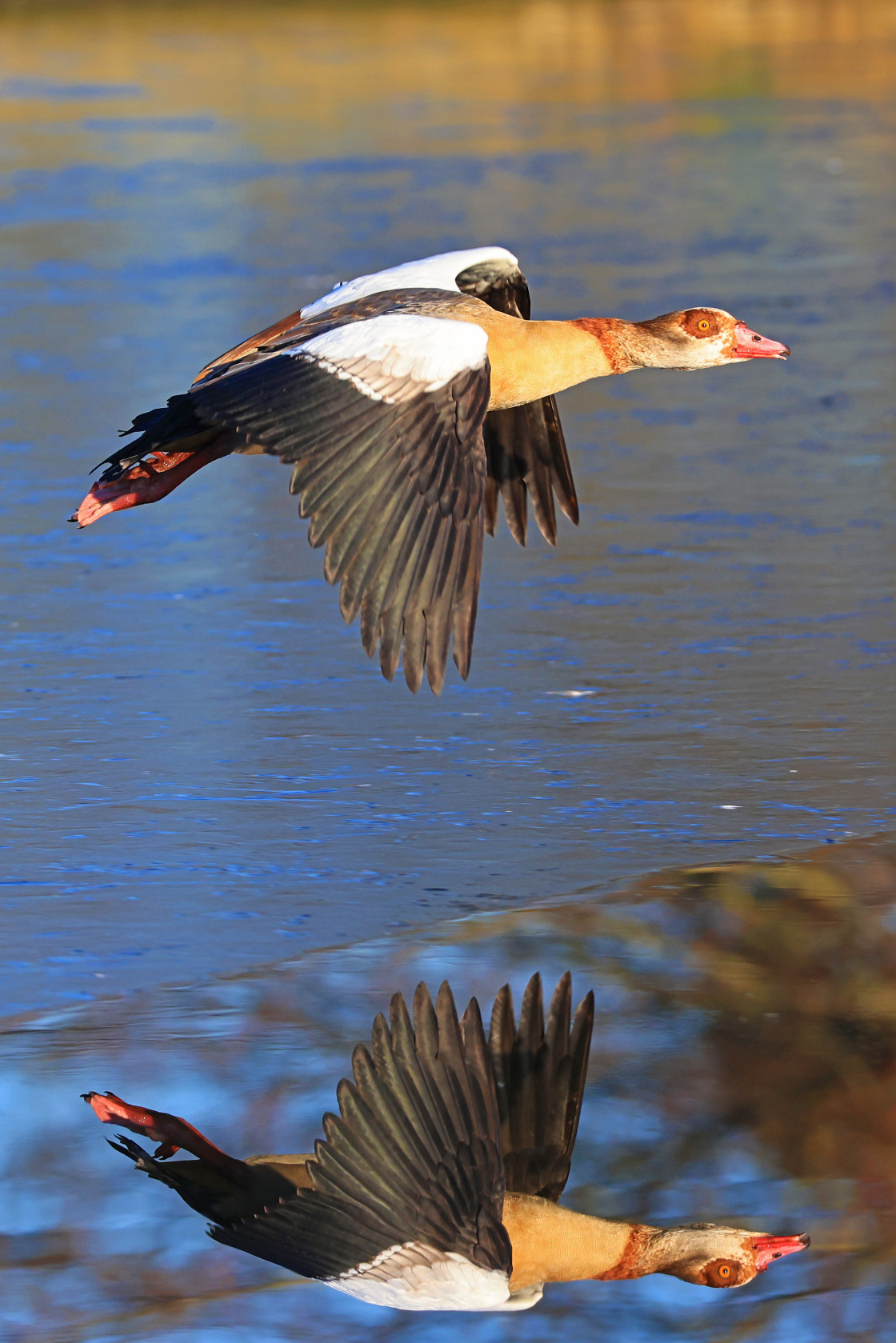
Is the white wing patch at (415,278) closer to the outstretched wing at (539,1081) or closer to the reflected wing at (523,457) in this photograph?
the reflected wing at (523,457)

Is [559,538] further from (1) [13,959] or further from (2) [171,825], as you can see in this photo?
(1) [13,959]

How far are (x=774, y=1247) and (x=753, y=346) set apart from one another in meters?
3.90

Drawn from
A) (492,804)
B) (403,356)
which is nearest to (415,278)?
(403,356)

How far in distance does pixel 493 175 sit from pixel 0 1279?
16.1 metres

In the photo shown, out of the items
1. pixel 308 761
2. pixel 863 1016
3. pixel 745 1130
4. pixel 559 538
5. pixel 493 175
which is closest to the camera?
pixel 745 1130

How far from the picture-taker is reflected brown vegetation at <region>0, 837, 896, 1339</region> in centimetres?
356

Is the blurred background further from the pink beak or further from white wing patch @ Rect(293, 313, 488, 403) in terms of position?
white wing patch @ Rect(293, 313, 488, 403)

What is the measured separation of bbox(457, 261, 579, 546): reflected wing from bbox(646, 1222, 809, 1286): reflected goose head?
13.0 ft

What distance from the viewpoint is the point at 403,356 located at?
5.64 meters

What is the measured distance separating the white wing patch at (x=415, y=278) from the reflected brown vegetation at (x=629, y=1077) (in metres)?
2.49

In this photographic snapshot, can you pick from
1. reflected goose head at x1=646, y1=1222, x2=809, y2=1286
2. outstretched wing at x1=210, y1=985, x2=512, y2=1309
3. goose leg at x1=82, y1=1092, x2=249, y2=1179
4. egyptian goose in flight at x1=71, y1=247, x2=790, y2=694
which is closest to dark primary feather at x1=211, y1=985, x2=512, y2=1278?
outstretched wing at x1=210, y1=985, x2=512, y2=1309

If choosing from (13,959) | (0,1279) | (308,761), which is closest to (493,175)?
(308,761)

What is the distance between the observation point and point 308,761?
19.6ft

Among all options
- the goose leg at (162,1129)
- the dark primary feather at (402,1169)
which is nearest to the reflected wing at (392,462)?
the dark primary feather at (402,1169)
